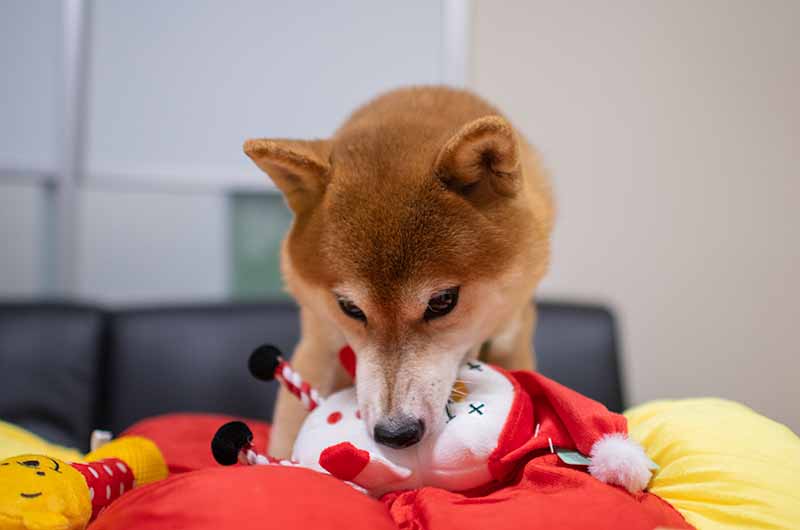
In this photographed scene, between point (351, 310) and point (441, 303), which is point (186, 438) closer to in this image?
point (351, 310)

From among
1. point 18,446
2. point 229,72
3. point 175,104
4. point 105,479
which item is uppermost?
point 229,72

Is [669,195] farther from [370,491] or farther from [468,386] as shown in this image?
[370,491]

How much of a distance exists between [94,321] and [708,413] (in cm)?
170

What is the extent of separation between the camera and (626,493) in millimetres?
795

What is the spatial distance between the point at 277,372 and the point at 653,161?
184 cm

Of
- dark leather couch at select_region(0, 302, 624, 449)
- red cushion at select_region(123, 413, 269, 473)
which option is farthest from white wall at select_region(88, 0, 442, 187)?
red cushion at select_region(123, 413, 269, 473)

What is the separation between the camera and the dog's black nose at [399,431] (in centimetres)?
88

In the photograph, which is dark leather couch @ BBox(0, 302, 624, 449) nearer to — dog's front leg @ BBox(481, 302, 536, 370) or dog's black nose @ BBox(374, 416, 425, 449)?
dog's front leg @ BBox(481, 302, 536, 370)

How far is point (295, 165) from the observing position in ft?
3.54

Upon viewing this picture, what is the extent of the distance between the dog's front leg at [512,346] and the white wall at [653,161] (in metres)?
0.86

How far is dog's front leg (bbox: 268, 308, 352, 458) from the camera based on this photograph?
1.22m

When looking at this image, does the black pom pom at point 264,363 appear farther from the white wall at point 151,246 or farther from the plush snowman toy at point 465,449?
the white wall at point 151,246

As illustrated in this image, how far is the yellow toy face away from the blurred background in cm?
150

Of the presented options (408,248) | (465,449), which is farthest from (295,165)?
(465,449)
